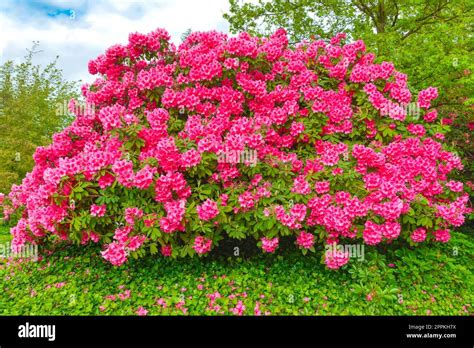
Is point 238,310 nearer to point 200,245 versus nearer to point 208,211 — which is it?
point 200,245

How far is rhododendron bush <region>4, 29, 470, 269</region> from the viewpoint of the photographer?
4.50 metres

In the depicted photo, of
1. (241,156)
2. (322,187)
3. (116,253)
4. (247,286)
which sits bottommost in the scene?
(247,286)

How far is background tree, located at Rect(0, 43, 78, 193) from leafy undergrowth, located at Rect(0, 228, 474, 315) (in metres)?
5.03

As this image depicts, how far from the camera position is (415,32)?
10.3 metres

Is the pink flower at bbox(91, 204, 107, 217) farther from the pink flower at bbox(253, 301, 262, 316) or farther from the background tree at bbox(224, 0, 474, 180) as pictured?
the background tree at bbox(224, 0, 474, 180)

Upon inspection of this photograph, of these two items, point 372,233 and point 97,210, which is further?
point 372,233

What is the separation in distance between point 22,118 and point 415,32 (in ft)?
34.3

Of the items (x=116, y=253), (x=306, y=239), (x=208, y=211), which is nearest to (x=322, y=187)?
(x=306, y=239)

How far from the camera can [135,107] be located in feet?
17.7

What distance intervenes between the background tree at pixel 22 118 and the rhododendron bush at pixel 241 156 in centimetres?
458

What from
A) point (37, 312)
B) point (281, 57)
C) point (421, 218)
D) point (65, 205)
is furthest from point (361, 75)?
point (37, 312)

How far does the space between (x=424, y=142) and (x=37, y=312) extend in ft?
17.3

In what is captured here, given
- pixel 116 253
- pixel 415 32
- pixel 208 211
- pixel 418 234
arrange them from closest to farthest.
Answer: pixel 208 211 → pixel 116 253 → pixel 418 234 → pixel 415 32
